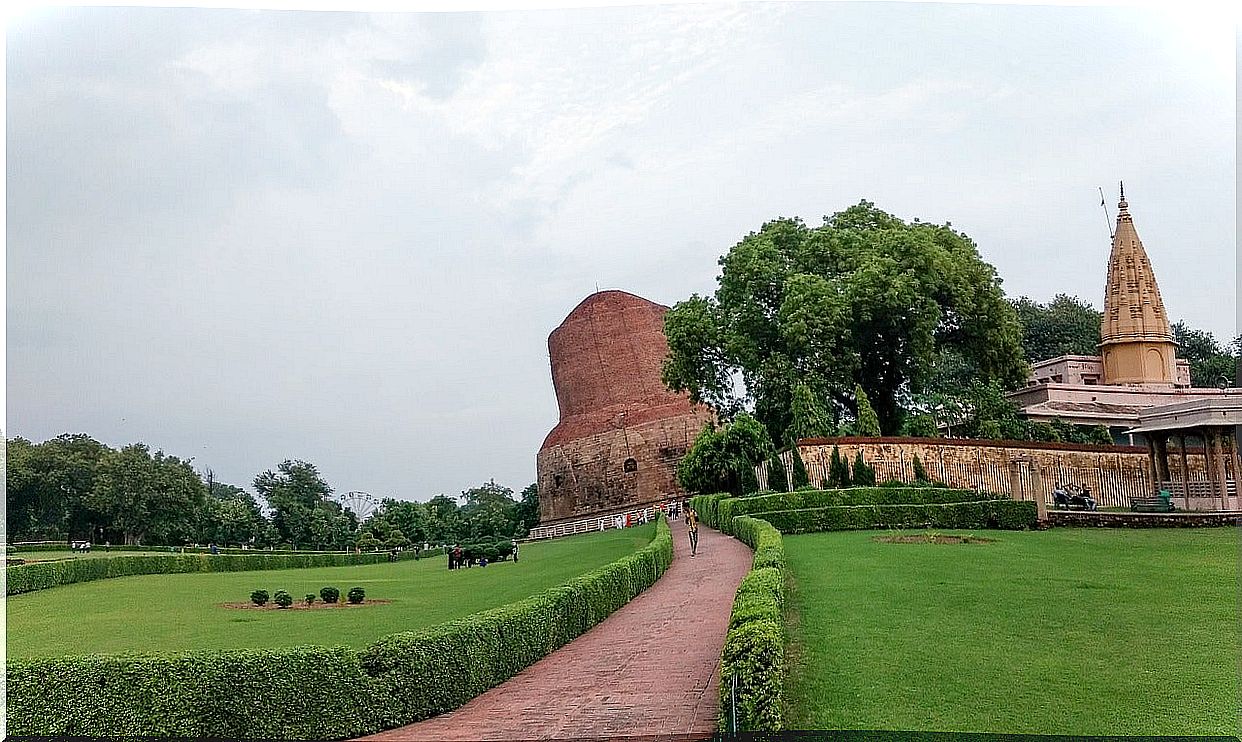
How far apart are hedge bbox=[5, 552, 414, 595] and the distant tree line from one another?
21.7 feet

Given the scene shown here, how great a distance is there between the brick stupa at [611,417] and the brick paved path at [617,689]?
3291 centimetres

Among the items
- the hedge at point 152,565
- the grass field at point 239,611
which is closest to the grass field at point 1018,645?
the grass field at point 239,611

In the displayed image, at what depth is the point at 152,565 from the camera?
23.1 meters

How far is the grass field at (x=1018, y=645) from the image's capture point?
551cm

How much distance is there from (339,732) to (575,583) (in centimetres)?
361

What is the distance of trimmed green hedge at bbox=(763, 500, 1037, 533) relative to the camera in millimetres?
17219

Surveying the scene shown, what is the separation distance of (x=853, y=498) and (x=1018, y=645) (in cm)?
1175

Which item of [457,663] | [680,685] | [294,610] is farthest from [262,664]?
[294,610]

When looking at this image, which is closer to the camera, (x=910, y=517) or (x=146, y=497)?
(x=910, y=517)

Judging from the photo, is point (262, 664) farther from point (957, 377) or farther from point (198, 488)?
point (198, 488)

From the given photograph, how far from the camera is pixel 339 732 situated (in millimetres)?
6676

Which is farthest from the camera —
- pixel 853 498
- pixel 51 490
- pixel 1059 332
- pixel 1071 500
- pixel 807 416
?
pixel 1059 332

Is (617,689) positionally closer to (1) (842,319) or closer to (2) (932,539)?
(2) (932,539)

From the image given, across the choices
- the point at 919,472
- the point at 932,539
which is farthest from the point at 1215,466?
the point at 932,539
